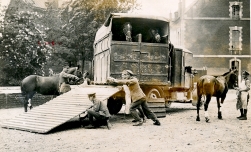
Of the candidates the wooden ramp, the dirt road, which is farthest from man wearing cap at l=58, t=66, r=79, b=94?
the dirt road

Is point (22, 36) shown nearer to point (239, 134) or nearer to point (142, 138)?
point (142, 138)

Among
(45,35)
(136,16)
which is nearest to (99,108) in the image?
(136,16)

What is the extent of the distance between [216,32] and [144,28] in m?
15.6

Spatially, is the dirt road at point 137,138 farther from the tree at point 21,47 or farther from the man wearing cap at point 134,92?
the tree at point 21,47

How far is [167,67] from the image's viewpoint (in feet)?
37.9

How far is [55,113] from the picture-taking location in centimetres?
866

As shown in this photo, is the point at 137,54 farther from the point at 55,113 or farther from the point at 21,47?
the point at 21,47

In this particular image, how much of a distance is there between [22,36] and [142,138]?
22.9 ft

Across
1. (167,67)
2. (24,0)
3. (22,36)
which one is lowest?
(167,67)

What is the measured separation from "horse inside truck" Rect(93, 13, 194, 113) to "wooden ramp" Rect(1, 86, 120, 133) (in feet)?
4.81

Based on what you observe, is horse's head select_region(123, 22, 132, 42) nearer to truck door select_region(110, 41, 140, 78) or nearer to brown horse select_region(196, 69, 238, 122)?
truck door select_region(110, 41, 140, 78)

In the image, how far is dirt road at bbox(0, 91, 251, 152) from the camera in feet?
20.3

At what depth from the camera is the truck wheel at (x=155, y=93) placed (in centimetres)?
1152

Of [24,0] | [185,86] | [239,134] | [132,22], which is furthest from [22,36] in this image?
[239,134]
